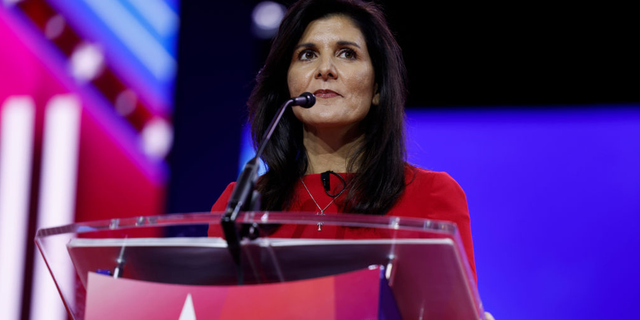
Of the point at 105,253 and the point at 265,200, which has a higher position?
the point at 265,200

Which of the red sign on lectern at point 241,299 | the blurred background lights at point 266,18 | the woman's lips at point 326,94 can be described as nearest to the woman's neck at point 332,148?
the woman's lips at point 326,94

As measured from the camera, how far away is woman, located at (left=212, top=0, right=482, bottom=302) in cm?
165

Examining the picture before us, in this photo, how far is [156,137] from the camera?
356 centimetres

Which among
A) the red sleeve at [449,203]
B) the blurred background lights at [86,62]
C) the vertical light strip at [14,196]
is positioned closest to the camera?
the red sleeve at [449,203]

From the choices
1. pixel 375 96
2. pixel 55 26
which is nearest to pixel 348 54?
pixel 375 96

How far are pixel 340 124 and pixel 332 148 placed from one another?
0.10 m

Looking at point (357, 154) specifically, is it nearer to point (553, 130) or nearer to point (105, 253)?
point (105, 253)

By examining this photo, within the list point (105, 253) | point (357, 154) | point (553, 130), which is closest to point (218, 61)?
point (553, 130)

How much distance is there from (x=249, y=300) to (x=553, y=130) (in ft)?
8.13

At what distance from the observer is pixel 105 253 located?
39.9 inches

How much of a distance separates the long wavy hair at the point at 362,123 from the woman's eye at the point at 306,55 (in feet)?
0.16

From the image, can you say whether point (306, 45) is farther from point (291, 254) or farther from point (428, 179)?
point (291, 254)

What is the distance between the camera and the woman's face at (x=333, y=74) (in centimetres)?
174

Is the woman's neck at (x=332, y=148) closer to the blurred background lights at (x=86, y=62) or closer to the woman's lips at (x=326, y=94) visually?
the woman's lips at (x=326, y=94)
